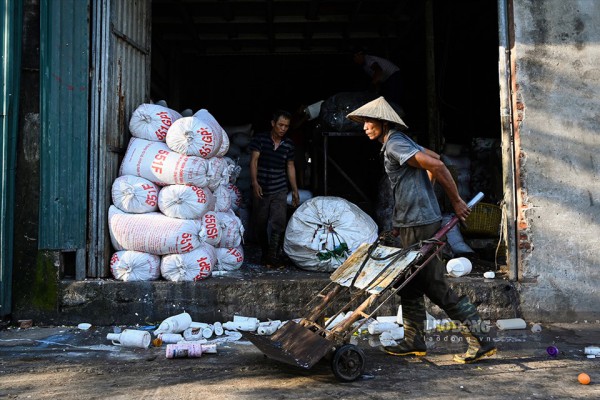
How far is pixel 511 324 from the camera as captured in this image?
522 cm

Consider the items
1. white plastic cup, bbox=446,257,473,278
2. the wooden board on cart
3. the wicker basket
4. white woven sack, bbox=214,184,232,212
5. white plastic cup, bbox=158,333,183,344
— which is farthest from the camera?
the wicker basket

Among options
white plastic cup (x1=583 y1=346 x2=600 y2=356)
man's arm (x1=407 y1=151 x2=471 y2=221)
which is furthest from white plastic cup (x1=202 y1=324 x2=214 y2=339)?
white plastic cup (x1=583 y1=346 x2=600 y2=356)

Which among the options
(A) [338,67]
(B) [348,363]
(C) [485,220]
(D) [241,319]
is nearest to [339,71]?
(A) [338,67]

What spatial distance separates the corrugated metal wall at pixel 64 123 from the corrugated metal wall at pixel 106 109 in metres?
0.09

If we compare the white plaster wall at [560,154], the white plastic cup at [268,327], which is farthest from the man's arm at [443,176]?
the white plastic cup at [268,327]

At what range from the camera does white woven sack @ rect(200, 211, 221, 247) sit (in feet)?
18.9

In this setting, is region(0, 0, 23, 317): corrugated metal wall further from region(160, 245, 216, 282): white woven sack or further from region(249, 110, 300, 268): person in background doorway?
region(249, 110, 300, 268): person in background doorway

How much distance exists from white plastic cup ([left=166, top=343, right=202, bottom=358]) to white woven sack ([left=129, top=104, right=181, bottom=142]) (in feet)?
7.25

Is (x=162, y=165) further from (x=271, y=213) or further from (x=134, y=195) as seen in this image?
(x=271, y=213)

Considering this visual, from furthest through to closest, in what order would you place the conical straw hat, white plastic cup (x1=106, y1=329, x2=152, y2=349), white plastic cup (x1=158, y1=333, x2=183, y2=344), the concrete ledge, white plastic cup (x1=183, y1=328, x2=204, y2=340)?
1. the concrete ledge
2. white plastic cup (x1=183, y1=328, x2=204, y2=340)
3. white plastic cup (x1=158, y1=333, x2=183, y2=344)
4. white plastic cup (x1=106, y1=329, x2=152, y2=349)
5. the conical straw hat

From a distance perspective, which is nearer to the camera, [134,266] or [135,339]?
[135,339]

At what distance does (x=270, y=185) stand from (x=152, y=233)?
5.80 ft

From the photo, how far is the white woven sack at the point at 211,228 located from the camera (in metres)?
5.77

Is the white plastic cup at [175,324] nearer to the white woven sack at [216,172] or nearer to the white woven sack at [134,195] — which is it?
the white woven sack at [134,195]
